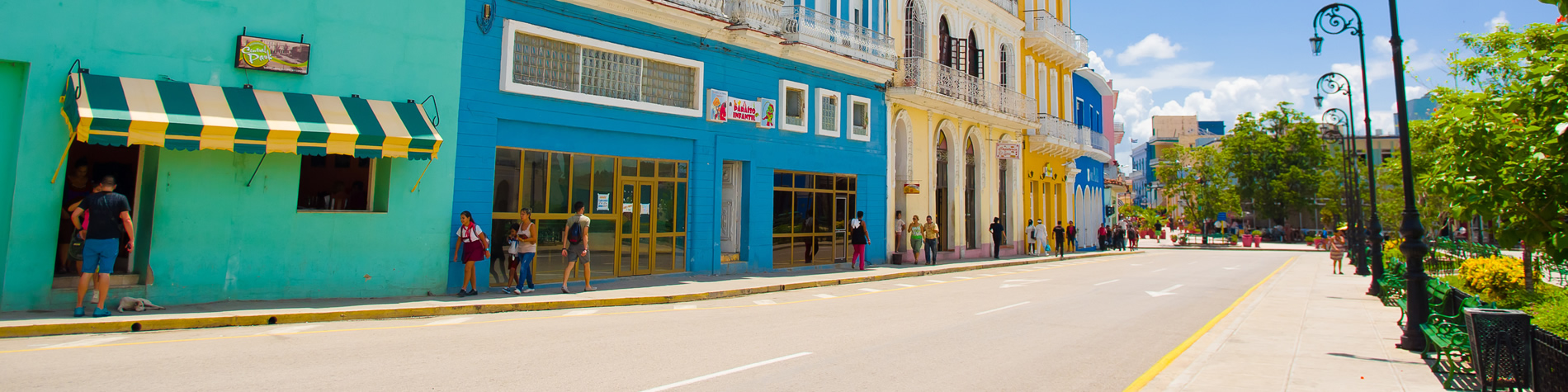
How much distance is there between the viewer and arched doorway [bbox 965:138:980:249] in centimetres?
2786

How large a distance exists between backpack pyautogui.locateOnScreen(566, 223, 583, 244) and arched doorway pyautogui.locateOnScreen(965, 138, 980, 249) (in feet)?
58.2

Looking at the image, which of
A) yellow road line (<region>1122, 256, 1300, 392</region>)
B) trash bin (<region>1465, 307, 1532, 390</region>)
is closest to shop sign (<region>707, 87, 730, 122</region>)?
yellow road line (<region>1122, 256, 1300, 392</region>)

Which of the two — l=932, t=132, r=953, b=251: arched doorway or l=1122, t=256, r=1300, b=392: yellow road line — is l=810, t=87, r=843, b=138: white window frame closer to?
l=932, t=132, r=953, b=251: arched doorway

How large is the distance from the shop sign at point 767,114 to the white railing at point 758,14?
5.29ft

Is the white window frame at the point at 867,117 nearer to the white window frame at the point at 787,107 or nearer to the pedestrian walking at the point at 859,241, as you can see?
the white window frame at the point at 787,107

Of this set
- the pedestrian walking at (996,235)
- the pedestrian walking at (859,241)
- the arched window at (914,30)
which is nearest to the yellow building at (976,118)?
the arched window at (914,30)

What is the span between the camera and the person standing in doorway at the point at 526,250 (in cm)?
1250

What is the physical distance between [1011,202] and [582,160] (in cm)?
2087

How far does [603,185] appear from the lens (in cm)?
1490

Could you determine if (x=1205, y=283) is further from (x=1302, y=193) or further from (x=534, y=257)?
(x=1302, y=193)

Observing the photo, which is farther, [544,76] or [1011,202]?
[1011,202]

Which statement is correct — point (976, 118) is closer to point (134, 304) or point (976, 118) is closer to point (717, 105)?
point (717, 105)

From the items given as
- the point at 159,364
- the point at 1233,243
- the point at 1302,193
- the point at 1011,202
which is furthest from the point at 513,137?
the point at 1302,193

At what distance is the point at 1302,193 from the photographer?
58094mm
